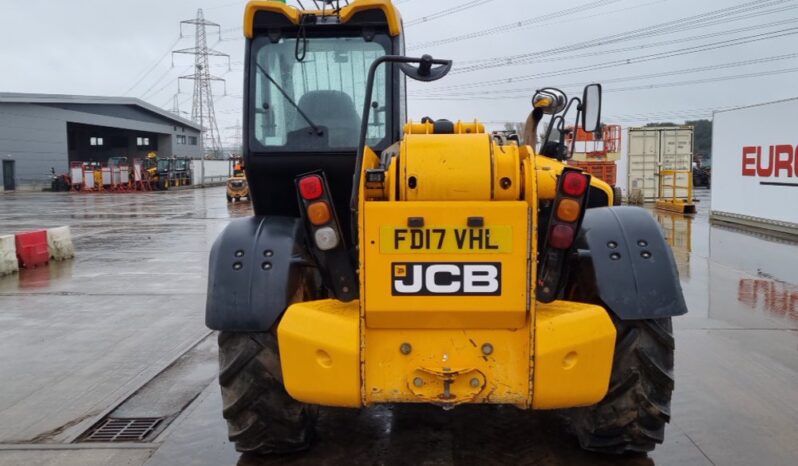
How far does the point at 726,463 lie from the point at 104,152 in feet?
236

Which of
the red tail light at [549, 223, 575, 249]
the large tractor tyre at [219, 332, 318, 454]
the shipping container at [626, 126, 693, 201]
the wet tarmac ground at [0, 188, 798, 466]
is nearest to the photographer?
the red tail light at [549, 223, 575, 249]

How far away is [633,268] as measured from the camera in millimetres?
3783

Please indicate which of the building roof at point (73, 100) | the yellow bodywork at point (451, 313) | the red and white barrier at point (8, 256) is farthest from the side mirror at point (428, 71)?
the building roof at point (73, 100)

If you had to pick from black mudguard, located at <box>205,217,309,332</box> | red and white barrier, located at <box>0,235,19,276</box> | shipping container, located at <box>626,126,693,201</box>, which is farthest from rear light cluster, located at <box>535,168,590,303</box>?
shipping container, located at <box>626,126,693,201</box>

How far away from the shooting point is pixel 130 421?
17.1 feet

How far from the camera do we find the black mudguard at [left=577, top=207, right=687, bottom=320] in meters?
3.72

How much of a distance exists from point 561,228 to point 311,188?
127 cm

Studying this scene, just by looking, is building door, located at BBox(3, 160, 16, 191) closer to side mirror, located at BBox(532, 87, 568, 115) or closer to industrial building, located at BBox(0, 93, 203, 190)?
industrial building, located at BBox(0, 93, 203, 190)

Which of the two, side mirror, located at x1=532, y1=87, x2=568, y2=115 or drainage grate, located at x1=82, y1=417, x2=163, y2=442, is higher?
side mirror, located at x1=532, y1=87, x2=568, y2=115

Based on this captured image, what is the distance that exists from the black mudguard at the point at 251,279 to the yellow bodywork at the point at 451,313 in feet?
0.85

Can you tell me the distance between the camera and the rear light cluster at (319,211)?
3633 mm

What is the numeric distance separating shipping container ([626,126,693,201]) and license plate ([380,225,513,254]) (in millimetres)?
25584

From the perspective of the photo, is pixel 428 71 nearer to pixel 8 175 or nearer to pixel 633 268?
pixel 633 268

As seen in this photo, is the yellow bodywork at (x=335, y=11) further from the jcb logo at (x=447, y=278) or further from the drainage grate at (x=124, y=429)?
the drainage grate at (x=124, y=429)
